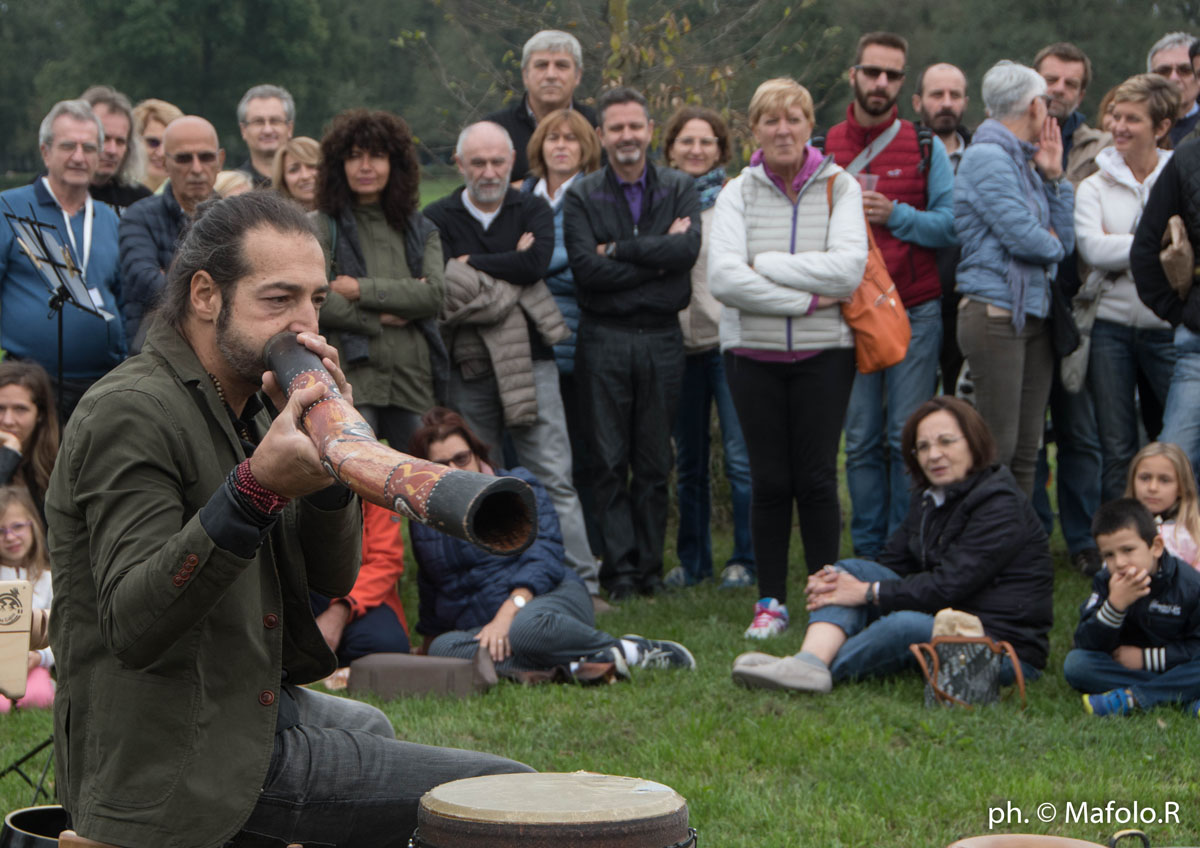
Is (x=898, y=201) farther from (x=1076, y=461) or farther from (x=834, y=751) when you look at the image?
(x=834, y=751)

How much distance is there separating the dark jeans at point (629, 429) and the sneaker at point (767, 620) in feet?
3.34

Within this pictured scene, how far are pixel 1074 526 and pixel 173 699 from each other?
6382 mm

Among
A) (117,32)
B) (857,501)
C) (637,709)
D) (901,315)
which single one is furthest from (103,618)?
(117,32)

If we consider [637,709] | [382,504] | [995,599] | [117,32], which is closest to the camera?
[382,504]

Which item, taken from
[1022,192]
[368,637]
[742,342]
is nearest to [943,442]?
[742,342]

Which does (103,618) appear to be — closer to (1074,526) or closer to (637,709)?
(637,709)

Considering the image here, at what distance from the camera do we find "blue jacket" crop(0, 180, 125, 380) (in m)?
6.71

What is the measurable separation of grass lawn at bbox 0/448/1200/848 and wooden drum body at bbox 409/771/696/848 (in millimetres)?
1642

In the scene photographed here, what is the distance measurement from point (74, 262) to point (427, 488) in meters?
5.13

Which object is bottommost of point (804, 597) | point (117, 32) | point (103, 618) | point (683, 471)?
point (804, 597)

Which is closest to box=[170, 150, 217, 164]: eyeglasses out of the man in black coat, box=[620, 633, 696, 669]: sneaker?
the man in black coat

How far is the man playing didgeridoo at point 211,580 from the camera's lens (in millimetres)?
2432

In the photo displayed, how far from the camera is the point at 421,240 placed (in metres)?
6.85

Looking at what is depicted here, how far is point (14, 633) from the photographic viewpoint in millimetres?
4020
